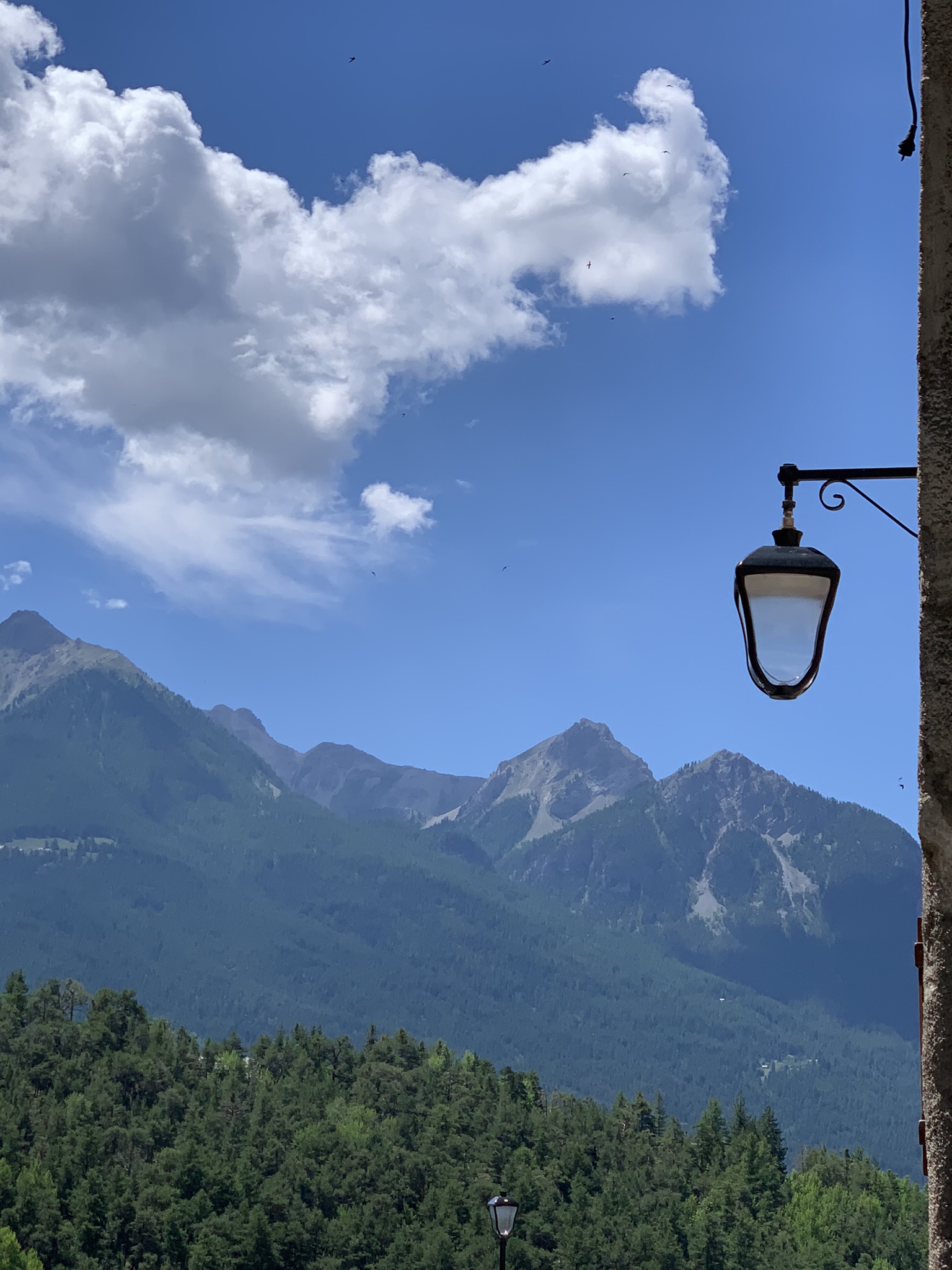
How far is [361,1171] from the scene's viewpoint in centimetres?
11025

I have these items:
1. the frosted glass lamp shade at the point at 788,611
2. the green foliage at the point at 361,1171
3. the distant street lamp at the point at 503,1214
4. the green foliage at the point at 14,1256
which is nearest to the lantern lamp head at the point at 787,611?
the frosted glass lamp shade at the point at 788,611

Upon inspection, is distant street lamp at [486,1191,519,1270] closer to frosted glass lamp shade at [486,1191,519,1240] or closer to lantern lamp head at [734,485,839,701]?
frosted glass lamp shade at [486,1191,519,1240]

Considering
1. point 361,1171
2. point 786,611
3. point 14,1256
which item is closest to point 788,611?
point 786,611

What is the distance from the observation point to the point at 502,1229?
22.7 metres

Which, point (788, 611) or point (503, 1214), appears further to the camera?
point (503, 1214)

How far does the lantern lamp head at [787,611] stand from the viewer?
5.15 m

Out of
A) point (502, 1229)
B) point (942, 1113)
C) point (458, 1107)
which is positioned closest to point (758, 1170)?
point (458, 1107)

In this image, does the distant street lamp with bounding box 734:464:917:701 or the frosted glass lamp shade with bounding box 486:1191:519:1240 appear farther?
the frosted glass lamp shade with bounding box 486:1191:519:1240

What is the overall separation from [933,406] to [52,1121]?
11550 centimetres

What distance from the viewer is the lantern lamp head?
515 centimetres

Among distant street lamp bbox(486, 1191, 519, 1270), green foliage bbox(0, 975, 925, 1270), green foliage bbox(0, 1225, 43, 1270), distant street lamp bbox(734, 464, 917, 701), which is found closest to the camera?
distant street lamp bbox(734, 464, 917, 701)

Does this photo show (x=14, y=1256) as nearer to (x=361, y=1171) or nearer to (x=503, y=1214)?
(x=361, y=1171)

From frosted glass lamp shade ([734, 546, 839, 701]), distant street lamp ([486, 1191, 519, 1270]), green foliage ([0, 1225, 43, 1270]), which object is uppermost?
frosted glass lamp shade ([734, 546, 839, 701])

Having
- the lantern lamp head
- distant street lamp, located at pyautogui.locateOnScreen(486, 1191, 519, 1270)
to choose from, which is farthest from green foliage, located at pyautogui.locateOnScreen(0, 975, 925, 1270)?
the lantern lamp head
